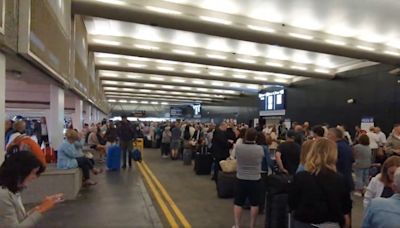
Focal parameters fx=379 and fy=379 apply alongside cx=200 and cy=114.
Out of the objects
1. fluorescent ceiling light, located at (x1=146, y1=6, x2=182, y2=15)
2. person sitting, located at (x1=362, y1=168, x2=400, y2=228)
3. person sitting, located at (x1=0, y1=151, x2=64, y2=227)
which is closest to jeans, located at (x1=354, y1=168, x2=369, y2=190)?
fluorescent ceiling light, located at (x1=146, y1=6, x2=182, y2=15)

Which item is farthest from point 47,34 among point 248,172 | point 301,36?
point 301,36

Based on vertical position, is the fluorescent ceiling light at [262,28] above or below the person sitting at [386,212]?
above

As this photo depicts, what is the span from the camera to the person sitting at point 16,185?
8.46 ft

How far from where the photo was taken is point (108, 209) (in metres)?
7.48

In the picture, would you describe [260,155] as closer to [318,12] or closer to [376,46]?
[318,12]

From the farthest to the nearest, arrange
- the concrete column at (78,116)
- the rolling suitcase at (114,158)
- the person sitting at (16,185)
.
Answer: the concrete column at (78,116), the rolling suitcase at (114,158), the person sitting at (16,185)

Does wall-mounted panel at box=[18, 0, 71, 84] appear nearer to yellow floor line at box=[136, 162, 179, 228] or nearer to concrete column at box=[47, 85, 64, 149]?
concrete column at box=[47, 85, 64, 149]

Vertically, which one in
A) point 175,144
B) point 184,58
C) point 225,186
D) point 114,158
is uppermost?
point 184,58

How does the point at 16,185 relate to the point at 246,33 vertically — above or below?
below

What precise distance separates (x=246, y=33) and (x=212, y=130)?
4.10m

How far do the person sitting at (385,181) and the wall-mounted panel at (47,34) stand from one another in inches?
182

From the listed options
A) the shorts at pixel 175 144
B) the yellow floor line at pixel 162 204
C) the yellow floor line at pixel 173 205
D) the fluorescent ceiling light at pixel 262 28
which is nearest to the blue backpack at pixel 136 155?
the shorts at pixel 175 144

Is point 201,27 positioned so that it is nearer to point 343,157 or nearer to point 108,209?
point 108,209

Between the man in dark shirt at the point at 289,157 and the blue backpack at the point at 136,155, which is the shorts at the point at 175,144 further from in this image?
the man in dark shirt at the point at 289,157
